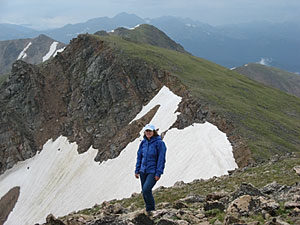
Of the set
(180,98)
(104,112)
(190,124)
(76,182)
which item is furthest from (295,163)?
(104,112)

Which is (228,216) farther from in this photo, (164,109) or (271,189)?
(164,109)

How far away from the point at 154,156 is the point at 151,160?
0.70 feet

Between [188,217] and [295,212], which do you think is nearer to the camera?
[295,212]

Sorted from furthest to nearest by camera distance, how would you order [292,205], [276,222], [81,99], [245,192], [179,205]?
[81,99]
[179,205]
[245,192]
[292,205]
[276,222]

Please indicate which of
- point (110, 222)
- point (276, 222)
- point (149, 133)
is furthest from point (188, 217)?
point (149, 133)

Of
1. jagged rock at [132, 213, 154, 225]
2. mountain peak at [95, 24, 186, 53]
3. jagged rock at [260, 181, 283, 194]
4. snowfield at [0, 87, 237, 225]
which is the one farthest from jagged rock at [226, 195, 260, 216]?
mountain peak at [95, 24, 186, 53]

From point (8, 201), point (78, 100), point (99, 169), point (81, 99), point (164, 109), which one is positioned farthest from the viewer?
point (78, 100)

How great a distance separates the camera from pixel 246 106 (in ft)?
169

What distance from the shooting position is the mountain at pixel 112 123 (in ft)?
130

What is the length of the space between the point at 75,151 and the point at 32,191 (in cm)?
1141

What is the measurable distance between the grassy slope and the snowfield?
3.72 metres

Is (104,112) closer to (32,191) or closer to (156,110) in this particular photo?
(156,110)

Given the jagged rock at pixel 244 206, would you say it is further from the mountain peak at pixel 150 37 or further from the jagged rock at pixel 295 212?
the mountain peak at pixel 150 37

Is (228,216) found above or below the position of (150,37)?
below
